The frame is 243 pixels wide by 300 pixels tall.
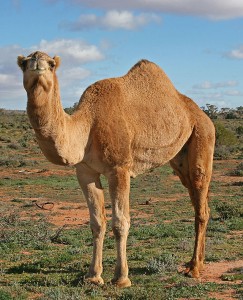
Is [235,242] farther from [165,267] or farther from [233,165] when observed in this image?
[233,165]

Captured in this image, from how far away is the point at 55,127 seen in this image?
693 cm

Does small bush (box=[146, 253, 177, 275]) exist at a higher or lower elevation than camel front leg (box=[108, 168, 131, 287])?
lower

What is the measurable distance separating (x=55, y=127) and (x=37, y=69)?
889 millimetres

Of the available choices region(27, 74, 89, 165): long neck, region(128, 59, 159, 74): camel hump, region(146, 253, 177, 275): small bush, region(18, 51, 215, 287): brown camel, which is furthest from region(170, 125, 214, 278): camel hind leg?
region(27, 74, 89, 165): long neck

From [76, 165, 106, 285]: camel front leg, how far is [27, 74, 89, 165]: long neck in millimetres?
639

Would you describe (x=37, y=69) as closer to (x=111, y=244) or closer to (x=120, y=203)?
(x=120, y=203)

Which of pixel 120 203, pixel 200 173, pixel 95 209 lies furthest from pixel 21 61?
pixel 200 173

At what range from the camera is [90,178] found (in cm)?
812

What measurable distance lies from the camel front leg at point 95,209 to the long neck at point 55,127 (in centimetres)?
64

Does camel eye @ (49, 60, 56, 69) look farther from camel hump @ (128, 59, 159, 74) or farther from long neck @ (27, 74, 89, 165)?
camel hump @ (128, 59, 159, 74)

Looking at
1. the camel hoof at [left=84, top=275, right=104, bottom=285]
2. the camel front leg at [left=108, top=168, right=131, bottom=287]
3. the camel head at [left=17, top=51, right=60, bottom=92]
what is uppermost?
the camel head at [left=17, top=51, right=60, bottom=92]

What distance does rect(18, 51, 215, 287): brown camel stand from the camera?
22.2 ft

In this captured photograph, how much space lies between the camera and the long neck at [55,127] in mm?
6562

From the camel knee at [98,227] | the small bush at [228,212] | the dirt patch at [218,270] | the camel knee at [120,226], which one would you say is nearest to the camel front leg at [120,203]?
the camel knee at [120,226]
